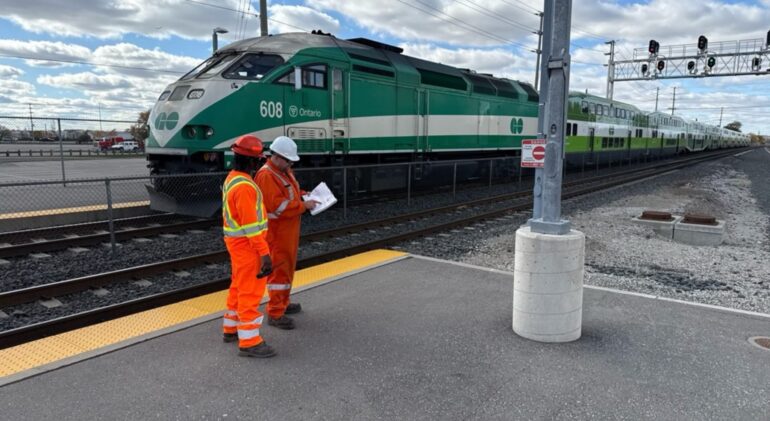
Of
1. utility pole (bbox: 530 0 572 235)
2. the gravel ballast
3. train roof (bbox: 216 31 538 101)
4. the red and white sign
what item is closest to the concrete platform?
utility pole (bbox: 530 0 572 235)

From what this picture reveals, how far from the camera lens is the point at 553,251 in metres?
4.32

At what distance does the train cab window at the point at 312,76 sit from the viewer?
10727 mm

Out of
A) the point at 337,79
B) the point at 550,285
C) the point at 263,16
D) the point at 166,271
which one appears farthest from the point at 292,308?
the point at 263,16

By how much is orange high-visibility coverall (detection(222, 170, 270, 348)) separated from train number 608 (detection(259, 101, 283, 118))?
658cm

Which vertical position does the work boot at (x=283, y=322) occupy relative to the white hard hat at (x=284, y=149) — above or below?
below

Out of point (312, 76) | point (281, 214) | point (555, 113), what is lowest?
point (281, 214)

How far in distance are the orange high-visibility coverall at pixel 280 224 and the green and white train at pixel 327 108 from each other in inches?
228

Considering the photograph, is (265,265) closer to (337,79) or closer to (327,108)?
(327,108)

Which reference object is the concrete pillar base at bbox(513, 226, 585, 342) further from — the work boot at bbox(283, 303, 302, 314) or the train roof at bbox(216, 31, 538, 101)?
the train roof at bbox(216, 31, 538, 101)

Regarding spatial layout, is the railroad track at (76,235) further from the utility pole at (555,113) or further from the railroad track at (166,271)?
the utility pole at (555,113)

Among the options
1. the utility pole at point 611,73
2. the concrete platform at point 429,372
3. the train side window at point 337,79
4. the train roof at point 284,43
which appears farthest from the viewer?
the utility pole at point 611,73

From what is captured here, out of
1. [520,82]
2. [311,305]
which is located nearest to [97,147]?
[520,82]

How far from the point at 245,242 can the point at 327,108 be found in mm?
8101

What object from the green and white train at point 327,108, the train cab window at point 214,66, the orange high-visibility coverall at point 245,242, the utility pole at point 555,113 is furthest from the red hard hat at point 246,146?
the train cab window at point 214,66
